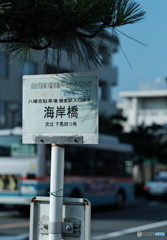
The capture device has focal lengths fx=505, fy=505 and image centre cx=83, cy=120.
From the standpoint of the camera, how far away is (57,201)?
11.9ft

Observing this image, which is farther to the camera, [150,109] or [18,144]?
[150,109]

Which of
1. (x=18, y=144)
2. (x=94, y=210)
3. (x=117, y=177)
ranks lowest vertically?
(x=94, y=210)

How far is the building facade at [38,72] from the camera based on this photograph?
13.1ft

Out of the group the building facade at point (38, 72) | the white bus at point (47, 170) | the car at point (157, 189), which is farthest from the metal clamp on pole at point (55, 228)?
the car at point (157, 189)

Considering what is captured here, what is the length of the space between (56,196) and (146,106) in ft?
183

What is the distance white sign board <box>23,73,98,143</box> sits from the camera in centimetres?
359

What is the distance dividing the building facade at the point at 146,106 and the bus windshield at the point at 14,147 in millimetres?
40018

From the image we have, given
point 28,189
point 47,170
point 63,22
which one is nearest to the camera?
point 63,22

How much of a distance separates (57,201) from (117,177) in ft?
55.2

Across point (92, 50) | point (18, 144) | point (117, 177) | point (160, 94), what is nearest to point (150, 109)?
point (160, 94)

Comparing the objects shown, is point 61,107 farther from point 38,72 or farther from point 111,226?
point 38,72

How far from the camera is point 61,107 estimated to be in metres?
3.65

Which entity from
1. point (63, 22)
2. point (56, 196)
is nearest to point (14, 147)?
point (56, 196)

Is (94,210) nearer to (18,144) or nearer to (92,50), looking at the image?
(18,144)
